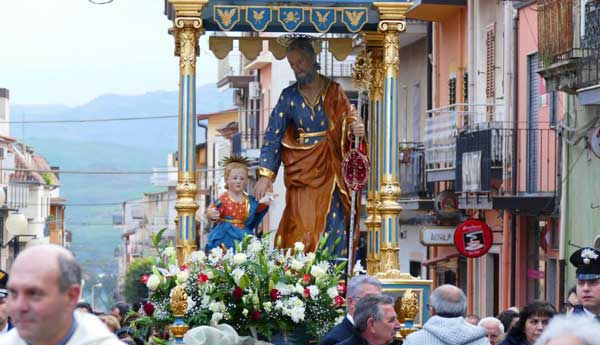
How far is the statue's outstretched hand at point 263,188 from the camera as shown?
1569cm

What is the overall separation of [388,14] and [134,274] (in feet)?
251

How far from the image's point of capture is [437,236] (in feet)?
107

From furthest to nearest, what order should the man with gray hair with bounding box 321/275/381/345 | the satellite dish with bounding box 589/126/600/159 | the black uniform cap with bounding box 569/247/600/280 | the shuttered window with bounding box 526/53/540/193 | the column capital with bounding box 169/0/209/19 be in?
the shuttered window with bounding box 526/53/540/193, the satellite dish with bounding box 589/126/600/159, the column capital with bounding box 169/0/209/19, the black uniform cap with bounding box 569/247/600/280, the man with gray hair with bounding box 321/275/381/345

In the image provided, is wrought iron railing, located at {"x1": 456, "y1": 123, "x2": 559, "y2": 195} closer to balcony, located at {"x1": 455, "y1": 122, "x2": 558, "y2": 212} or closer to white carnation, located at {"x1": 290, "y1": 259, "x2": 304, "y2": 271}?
balcony, located at {"x1": 455, "y1": 122, "x2": 558, "y2": 212}

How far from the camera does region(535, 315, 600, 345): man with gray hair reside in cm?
612

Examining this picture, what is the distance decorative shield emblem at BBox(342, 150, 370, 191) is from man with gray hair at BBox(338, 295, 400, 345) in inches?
210

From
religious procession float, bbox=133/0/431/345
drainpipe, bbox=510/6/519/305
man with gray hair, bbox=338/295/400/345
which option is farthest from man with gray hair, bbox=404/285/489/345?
drainpipe, bbox=510/6/519/305

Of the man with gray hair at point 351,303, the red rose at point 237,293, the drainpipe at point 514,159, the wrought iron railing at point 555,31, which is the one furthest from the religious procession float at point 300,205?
the drainpipe at point 514,159

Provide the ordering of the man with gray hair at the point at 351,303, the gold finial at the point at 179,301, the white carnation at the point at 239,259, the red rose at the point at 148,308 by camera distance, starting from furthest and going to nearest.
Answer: the red rose at the point at 148,308 < the gold finial at the point at 179,301 < the white carnation at the point at 239,259 < the man with gray hair at the point at 351,303

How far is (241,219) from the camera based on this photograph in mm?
15469

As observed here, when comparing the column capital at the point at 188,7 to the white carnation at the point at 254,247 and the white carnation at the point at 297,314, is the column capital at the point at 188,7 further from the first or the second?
the white carnation at the point at 297,314

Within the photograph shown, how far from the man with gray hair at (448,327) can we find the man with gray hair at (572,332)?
4.08 metres

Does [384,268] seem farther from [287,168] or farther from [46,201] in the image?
[46,201]

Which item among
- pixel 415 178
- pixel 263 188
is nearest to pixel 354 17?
pixel 263 188
